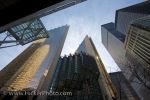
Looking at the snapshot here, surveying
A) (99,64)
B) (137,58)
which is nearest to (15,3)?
(99,64)

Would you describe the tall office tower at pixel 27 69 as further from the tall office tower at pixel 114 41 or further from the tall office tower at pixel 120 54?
the tall office tower at pixel 114 41

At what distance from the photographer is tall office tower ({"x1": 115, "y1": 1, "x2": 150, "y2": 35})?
122 meters

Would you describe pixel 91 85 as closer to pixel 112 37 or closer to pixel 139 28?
pixel 139 28

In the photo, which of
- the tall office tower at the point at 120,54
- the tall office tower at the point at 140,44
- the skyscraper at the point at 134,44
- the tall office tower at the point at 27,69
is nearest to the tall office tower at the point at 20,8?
the skyscraper at the point at 134,44

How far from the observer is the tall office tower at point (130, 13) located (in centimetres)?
12169

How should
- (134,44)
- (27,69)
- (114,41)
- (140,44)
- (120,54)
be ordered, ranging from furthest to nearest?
(114,41)
(120,54)
(134,44)
(140,44)
(27,69)

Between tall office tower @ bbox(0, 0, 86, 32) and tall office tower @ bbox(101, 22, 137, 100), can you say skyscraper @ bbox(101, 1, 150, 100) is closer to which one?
tall office tower @ bbox(101, 22, 137, 100)

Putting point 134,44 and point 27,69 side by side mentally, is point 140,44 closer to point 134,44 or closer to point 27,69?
point 134,44

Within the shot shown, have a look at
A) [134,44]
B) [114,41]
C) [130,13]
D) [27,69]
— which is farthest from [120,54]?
[27,69]

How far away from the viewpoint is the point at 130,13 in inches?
4998

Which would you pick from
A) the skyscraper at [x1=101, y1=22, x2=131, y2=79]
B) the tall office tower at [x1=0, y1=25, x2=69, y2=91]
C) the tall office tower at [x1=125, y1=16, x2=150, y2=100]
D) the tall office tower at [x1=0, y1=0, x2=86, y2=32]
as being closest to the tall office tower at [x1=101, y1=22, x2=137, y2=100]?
the skyscraper at [x1=101, y1=22, x2=131, y2=79]

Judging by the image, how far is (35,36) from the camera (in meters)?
30.4

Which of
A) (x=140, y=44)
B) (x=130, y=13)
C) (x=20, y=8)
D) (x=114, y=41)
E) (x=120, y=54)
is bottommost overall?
(x=114, y=41)

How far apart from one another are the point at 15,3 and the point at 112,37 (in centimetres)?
16045
